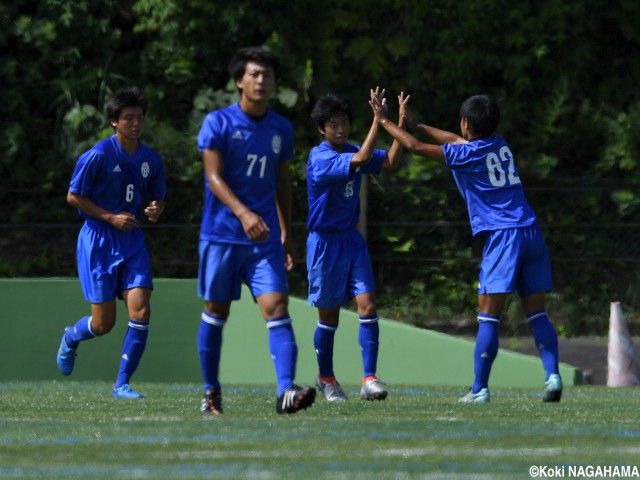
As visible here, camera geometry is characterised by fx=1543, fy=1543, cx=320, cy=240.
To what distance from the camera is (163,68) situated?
1659cm

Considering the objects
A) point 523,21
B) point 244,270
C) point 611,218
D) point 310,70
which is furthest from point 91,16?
point 244,270

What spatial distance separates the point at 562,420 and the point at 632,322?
7.36 meters

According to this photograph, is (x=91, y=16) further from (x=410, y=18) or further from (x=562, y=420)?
(x=562, y=420)

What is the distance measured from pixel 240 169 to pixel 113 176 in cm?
256

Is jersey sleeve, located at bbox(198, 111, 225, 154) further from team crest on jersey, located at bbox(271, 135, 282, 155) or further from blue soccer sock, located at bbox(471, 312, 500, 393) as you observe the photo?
blue soccer sock, located at bbox(471, 312, 500, 393)

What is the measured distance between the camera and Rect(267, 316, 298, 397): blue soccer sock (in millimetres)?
7574

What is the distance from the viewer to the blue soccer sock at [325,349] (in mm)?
9867

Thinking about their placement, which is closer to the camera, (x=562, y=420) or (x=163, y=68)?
(x=562, y=420)

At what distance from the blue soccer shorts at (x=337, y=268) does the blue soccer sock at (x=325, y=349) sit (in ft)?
0.64

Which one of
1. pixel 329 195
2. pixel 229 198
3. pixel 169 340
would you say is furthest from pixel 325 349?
pixel 169 340

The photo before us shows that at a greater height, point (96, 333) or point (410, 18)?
point (410, 18)

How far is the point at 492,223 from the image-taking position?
931cm

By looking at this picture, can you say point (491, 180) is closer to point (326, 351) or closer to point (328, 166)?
point (328, 166)

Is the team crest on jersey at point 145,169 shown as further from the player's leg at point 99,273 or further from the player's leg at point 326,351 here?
the player's leg at point 326,351
